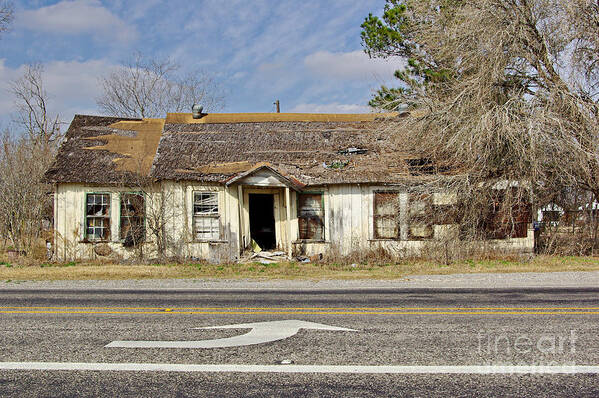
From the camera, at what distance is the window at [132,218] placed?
54.7 ft

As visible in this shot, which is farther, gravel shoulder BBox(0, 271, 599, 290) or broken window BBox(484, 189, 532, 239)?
broken window BBox(484, 189, 532, 239)

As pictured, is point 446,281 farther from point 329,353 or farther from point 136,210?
point 136,210

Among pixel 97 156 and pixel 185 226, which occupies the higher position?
pixel 97 156

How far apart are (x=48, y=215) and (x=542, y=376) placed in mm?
23315

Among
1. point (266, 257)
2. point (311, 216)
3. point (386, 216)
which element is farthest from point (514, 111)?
point (266, 257)

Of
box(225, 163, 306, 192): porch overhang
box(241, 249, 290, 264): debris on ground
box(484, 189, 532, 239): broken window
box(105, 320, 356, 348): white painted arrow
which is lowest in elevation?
box(105, 320, 356, 348): white painted arrow

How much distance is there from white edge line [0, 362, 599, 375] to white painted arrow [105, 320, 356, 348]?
2.28ft

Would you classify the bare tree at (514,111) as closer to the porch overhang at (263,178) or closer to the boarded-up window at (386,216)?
the boarded-up window at (386,216)

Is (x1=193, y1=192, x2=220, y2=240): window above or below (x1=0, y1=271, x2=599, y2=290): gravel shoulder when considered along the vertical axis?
above

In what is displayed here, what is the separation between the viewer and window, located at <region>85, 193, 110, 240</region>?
667 inches

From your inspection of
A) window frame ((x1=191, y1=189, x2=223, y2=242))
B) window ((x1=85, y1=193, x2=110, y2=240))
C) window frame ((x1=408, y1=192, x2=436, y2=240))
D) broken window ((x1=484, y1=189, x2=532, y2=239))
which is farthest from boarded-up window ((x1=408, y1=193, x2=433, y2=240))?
window ((x1=85, y1=193, x2=110, y2=240))

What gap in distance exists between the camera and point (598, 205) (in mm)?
17000

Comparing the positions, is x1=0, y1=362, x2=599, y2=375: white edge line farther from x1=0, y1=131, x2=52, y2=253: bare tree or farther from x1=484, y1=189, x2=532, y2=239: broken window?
x1=0, y1=131, x2=52, y2=253: bare tree

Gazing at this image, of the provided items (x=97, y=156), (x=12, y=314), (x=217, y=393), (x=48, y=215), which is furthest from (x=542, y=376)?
(x=48, y=215)
